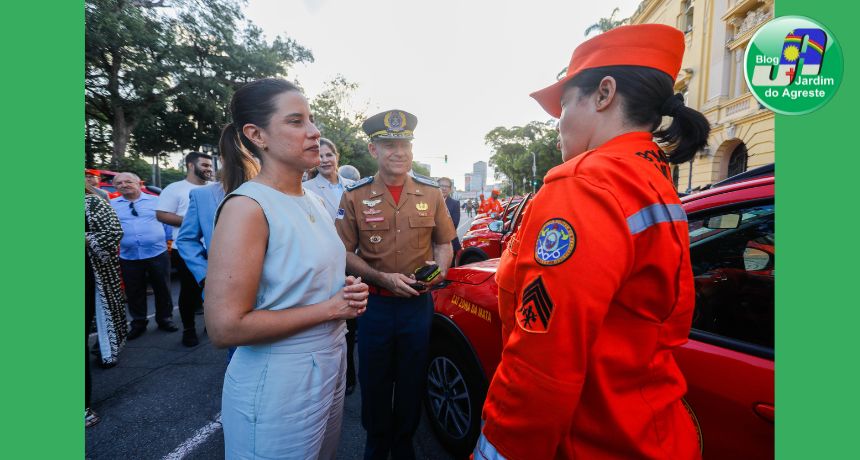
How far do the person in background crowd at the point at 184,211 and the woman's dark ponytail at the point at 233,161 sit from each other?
116 inches

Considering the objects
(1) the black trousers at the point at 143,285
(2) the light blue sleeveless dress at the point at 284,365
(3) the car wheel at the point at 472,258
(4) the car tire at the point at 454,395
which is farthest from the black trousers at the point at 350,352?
(3) the car wheel at the point at 472,258

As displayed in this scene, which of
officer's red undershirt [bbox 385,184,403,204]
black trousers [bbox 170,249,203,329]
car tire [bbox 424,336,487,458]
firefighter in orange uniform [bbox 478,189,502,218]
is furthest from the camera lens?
firefighter in orange uniform [bbox 478,189,502,218]

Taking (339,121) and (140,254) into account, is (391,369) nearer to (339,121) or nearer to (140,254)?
(140,254)

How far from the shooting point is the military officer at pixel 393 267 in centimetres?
215

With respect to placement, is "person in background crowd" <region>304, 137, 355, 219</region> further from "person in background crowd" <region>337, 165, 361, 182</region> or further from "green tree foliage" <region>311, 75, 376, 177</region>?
"green tree foliage" <region>311, 75, 376, 177</region>

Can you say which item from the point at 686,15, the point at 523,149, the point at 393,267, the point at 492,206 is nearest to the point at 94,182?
the point at 393,267

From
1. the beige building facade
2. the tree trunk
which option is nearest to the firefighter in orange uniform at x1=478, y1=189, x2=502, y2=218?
the beige building facade

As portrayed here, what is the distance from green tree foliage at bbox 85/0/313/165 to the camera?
14742 millimetres

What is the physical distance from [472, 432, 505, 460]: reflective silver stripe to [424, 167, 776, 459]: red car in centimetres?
93

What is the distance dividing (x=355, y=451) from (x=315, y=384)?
1.48 m

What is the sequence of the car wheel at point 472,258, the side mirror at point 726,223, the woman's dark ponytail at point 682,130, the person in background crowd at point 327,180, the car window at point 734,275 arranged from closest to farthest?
the woman's dark ponytail at point 682,130, the car window at point 734,275, the side mirror at point 726,223, the person in background crowd at point 327,180, the car wheel at point 472,258

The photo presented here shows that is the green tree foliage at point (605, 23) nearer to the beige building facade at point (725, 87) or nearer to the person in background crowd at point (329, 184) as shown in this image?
the beige building facade at point (725, 87)

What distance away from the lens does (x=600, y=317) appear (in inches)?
31.1

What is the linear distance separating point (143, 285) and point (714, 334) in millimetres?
5655
